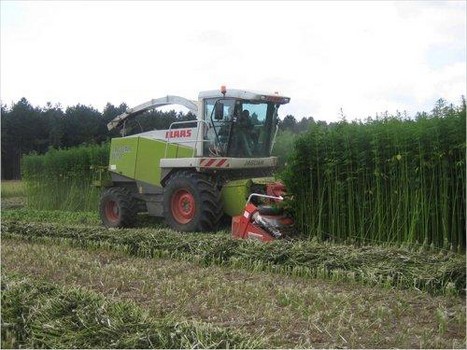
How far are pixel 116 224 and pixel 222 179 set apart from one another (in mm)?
2752

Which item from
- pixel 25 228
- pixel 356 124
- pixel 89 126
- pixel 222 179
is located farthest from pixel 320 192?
pixel 89 126

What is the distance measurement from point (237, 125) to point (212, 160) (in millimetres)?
791

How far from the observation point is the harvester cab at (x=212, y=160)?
9773mm

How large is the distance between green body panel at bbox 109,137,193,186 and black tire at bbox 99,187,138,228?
0.41 m

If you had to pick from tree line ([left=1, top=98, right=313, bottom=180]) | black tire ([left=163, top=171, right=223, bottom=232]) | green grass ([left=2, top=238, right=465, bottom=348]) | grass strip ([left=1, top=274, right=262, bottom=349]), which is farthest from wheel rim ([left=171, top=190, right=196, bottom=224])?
tree line ([left=1, top=98, right=313, bottom=180])

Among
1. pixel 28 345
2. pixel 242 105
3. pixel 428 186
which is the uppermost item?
pixel 242 105

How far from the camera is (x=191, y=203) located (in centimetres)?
1003

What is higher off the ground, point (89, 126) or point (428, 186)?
point (89, 126)

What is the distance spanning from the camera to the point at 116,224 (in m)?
11.8

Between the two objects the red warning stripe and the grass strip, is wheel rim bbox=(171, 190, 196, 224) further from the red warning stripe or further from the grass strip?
the grass strip

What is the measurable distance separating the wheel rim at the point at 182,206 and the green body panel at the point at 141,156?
0.76 m

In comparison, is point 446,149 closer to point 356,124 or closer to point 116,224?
point 356,124

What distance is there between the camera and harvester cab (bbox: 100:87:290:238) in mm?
9773

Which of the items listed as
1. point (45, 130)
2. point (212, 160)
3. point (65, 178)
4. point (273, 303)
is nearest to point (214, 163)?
point (212, 160)
